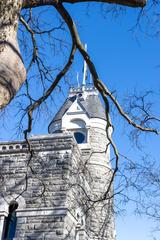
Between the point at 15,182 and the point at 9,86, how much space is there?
9416mm

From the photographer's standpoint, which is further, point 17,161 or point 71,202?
point 17,161

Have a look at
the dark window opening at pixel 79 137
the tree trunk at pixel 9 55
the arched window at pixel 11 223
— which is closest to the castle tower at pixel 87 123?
the dark window opening at pixel 79 137

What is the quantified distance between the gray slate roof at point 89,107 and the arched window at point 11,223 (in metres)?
16.4

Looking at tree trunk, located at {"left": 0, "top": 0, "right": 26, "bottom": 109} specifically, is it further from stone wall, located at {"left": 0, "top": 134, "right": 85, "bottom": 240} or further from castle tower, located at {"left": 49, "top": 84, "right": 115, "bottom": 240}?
castle tower, located at {"left": 49, "top": 84, "right": 115, "bottom": 240}

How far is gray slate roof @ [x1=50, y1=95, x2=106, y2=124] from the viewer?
2757 centimetres

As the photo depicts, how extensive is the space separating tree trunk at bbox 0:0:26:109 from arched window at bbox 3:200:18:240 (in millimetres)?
9204

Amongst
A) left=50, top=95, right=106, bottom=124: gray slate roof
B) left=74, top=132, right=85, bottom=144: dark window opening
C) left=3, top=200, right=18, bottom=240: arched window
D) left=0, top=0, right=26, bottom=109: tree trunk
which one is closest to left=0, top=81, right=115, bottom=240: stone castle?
left=3, top=200, right=18, bottom=240: arched window

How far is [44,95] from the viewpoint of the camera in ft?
17.9

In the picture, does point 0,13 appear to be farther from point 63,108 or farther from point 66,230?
point 63,108

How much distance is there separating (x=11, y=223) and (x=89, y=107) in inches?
735

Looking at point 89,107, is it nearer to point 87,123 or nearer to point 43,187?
point 87,123

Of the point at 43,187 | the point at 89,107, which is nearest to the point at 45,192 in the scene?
the point at 43,187

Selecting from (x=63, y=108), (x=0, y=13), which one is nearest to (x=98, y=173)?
(x=63, y=108)

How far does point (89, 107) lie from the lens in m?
29.1
